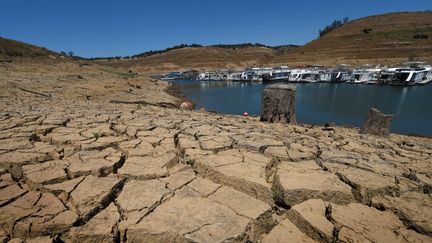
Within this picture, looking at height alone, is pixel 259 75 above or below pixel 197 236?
below

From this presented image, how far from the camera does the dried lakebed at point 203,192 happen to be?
1665mm

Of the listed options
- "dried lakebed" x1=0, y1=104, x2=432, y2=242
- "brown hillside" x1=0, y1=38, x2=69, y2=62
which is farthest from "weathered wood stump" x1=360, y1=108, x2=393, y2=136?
"brown hillside" x1=0, y1=38, x2=69, y2=62

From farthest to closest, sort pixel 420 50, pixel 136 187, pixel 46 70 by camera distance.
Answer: pixel 420 50, pixel 46 70, pixel 136 187

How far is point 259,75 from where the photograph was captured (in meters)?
34.8

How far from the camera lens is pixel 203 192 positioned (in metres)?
2.08

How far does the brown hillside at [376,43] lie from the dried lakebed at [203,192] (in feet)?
144

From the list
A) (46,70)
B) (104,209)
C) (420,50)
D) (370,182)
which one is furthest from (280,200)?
(420,50)

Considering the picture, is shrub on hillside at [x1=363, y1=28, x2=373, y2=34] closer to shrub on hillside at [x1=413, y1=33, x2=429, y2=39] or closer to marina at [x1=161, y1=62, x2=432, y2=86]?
shrub on hillside at [x1=413, y1=33, x2=429, y2=39]

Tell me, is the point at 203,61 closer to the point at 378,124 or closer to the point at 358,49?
the point at 358,49

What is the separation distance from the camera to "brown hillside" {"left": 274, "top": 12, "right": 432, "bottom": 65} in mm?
41219

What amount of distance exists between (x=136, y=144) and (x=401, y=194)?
2.71 metres

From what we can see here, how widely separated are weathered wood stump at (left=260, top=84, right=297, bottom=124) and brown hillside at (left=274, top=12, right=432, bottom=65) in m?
40.0

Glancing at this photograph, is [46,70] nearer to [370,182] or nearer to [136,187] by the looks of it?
[136,187]

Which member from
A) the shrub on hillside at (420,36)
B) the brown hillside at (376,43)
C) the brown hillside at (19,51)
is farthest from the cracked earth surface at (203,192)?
the shrub on hillside at (420,36)
